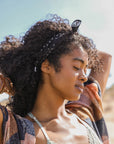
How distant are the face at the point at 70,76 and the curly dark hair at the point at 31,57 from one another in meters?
0.05

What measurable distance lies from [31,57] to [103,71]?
902 mm

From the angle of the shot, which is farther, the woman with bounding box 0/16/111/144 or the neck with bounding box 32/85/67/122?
the neck with bounding box 32/85/67/122

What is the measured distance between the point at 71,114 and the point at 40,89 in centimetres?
40

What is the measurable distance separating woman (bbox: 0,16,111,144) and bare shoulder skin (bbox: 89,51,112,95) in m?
0.50

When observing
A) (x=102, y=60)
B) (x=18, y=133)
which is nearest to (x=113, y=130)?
(x=102, y=60)

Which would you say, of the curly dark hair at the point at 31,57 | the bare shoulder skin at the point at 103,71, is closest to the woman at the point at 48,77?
the curly dark hair at the point at 31,57

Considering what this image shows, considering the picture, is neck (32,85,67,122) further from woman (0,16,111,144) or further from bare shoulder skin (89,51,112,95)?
bare shoulder skin (89,51,112,95)

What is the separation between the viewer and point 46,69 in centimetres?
248

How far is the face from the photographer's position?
2.36 m

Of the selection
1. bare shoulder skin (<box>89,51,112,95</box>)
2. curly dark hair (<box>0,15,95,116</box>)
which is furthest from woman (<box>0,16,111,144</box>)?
bare shoulder skin (<box>89,51,112,95</box>)

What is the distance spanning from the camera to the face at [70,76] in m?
2.36

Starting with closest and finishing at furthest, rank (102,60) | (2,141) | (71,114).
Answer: (2,141) → (71,114) → (102,60)

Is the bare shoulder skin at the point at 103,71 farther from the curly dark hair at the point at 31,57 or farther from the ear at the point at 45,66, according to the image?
the ear at the point at 45,66

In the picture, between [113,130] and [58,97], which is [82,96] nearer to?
[58,97]
